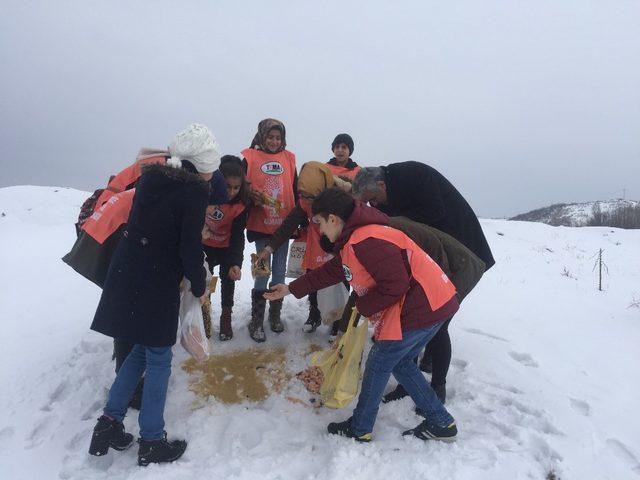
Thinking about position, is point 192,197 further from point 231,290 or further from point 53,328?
point 53,328

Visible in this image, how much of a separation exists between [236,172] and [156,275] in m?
1.28

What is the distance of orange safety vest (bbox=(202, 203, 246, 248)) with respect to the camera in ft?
11.3

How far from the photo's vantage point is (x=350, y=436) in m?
2.56

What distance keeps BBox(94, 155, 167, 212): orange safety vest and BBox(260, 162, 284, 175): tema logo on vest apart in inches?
42.0

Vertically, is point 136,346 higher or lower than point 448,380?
higher

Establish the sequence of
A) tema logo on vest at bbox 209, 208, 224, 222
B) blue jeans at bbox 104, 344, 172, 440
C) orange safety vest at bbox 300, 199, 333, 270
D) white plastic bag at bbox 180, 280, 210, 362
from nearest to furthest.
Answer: blue jeans at bbox 104, 344, 172, 440
white plastic bag at bbox 180, 280, 210, 362
tema logo on vest at bbox 209, 208, 224, 222
orange safety vest at bbox 300, 199, 333, 270

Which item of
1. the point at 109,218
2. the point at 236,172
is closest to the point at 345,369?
the point at 236,172

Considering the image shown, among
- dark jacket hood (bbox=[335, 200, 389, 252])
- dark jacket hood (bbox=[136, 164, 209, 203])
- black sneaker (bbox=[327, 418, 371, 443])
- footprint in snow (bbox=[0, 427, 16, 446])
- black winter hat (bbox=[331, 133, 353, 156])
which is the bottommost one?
footprint in snow (bbox=[0, 427, 16, 446])

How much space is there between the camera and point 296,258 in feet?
13.1

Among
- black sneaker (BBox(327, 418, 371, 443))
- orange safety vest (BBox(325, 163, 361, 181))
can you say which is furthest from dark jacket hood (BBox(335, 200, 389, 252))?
orange safety vest (BBox(325, 163, 361, 181))

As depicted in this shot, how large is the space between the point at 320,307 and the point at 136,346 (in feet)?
5.48

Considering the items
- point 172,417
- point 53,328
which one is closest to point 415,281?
point 172,417

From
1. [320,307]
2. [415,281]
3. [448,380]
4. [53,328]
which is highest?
[415,281]

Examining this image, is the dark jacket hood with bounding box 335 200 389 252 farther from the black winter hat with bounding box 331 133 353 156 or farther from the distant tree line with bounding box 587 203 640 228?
the distant tree line with bounding box 587 203 640 228
